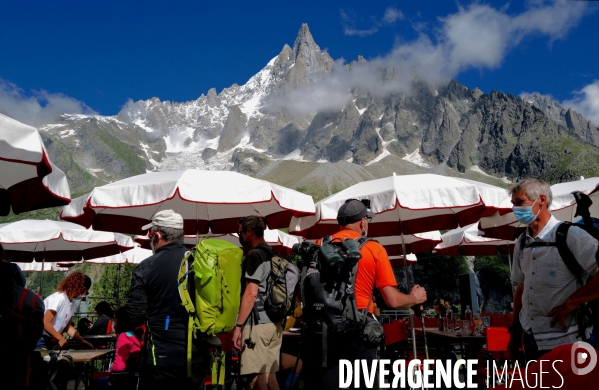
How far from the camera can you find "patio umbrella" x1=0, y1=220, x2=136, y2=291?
908 centimetres

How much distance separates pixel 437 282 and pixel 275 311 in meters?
74.4

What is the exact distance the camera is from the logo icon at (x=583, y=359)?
1591mm

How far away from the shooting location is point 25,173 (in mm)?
4633

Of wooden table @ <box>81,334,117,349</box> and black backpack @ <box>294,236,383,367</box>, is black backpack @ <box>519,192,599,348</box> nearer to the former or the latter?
black backpack @ <box>294,236,383,367</box>

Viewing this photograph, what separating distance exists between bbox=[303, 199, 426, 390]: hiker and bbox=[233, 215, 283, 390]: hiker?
997 millimetres

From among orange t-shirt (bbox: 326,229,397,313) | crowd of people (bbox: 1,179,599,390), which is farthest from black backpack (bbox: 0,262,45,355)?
orange t-shirt (bbox: 326,229,397,313)

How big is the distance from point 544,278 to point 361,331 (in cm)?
126

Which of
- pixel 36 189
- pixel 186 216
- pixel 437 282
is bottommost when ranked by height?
pixel 36 189

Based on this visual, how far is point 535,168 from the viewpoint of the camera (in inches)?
6024

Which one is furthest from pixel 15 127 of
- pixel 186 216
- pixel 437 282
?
pixel 437 282

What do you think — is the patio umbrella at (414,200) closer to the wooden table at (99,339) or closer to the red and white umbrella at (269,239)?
the wooden table at (99,339)

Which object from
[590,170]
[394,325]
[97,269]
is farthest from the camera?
[590,170]

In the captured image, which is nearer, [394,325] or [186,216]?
[394,325]

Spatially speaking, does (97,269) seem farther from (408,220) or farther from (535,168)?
(535,168)
